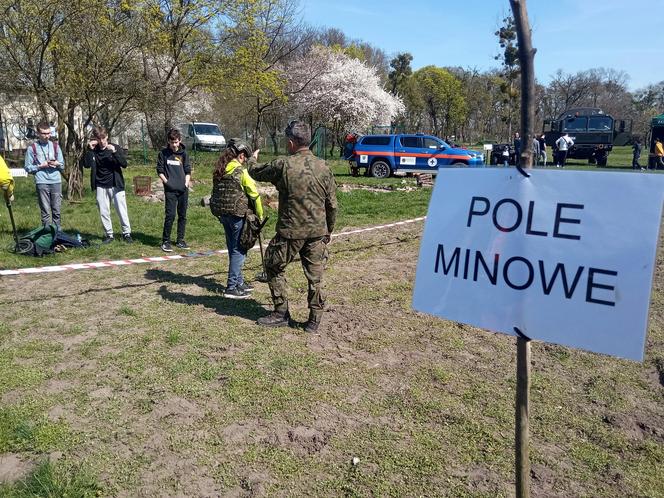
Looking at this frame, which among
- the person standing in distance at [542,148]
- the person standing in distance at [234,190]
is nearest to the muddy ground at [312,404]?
the person standing in distance at [234,190]

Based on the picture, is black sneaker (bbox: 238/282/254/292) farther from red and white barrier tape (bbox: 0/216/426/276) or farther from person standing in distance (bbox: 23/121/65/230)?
person standing in distance (bbox: 23/121/65/230)

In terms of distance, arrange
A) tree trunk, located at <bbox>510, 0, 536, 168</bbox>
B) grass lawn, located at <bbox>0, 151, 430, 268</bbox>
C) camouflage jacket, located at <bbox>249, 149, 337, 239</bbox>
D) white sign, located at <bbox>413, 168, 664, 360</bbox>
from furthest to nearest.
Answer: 1. grass lawn, located at <bbox>0, 151, 430, 268</bbox>
2. camouflage jacket, located at <bbox>249, 149, 337, 239</bbox>
3. tree trunk, located at <bbox>510, 0, 536, 168</bbox>
4. white sign, located at <bbox>413, 168, 664, 360</bbox>

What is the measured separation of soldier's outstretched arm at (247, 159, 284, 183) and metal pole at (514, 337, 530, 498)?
2.87m

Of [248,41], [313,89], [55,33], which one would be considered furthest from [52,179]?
[313,89]

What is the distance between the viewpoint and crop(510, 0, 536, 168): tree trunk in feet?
5.85

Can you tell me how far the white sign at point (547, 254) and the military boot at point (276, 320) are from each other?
9.31ft

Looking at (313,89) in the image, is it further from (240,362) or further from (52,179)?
(240,362)

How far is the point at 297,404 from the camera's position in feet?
11.2

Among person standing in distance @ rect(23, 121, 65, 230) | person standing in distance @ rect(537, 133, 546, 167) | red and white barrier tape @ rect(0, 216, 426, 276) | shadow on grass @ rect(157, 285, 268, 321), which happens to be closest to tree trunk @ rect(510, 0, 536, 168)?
shadow on grass @ rect(157, 285, 268, 321)

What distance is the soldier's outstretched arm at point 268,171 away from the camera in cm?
439

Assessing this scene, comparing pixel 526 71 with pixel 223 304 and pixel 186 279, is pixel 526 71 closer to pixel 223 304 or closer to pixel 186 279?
pixel 223 304

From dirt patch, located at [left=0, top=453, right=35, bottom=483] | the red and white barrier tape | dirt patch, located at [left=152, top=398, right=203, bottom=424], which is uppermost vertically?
the red and white barrier tape

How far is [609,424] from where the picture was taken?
3.20 metres

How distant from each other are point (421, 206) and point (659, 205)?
11699mm
